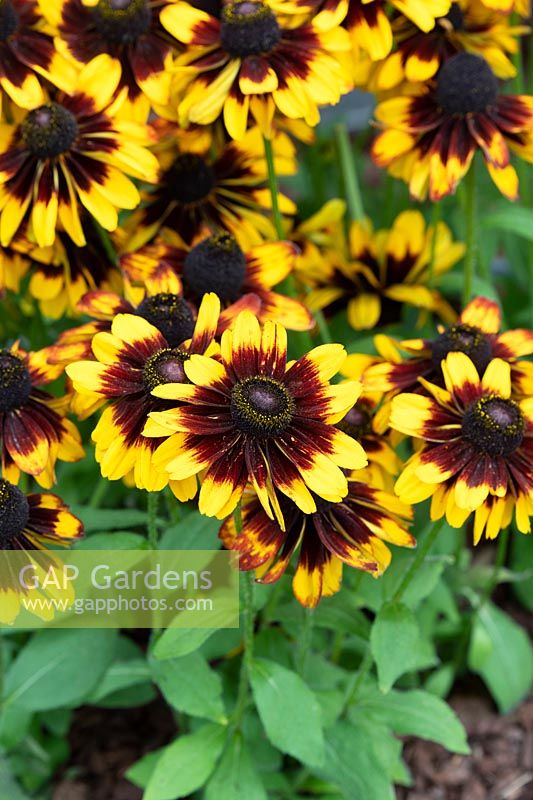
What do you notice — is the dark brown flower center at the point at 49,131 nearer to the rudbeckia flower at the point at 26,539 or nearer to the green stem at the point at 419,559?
the rudbeckia flower at the point at 26,539

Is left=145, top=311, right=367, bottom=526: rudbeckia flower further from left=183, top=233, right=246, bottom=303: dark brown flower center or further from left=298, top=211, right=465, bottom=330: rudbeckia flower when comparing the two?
left=298, top=211, right=465, bottom=330: rudbeckia flower

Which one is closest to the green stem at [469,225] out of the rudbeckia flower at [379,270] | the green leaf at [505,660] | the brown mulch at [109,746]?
the rudbeckia flower at [379,270]

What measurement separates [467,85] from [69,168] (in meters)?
0.58

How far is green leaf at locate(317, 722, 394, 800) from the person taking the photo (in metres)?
1.41

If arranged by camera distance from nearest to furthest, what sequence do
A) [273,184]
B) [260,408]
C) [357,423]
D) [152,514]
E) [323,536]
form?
[260,408] < [323,536] < [152,514] < [357,423] < [273,184]

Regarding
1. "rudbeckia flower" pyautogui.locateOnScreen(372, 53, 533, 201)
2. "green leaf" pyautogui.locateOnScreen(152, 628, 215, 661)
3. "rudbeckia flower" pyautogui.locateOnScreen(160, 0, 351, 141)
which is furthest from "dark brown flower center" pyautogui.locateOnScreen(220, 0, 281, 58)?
"green leaf" pyautogui.locateOnScreen(152, 628, 215, 661)

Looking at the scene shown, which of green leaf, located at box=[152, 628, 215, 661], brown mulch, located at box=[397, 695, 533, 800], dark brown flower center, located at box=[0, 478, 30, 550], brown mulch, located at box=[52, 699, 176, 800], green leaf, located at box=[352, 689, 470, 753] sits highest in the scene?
dark brown flower center, located at box=[0, 478, 30, 550]

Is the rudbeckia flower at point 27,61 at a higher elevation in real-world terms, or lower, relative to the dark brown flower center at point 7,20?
lower

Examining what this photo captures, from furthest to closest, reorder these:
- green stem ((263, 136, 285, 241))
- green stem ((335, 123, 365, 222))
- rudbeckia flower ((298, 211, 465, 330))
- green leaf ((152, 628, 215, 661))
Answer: green stem ((335, 123, 365, 222)) → rudbeckia flower ((298, 211, 465, 330)) → green stem ((263, 136, 285, 241)) → green leaf ((152, 628, 215, 661))

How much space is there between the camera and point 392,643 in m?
1.26

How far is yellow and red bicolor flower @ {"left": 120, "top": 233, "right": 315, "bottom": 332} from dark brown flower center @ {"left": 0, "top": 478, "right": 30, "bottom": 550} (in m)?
0.31

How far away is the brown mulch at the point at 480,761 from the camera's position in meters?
1.80

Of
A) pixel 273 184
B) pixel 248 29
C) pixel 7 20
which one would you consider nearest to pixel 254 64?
pixel 248 29

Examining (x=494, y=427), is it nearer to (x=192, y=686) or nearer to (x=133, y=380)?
(x=133, y=380)
